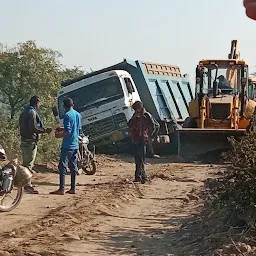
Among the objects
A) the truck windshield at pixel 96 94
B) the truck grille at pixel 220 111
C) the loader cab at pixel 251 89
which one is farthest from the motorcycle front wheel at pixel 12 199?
the loader cab at pixel 251 89

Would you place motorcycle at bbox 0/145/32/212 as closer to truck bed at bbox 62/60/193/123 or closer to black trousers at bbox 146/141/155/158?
black trousers at bbox 146/141/155/158

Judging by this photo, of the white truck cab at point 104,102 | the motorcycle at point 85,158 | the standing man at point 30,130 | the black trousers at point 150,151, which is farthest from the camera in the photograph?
the black trousers at point 150,151

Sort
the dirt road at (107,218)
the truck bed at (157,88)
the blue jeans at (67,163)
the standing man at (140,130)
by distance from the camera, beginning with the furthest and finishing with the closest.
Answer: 1. the truck bed at (157,88)
2. the standing man at (140,130)
3. the blue jeans at (67,163)
4. the dirt road at (107,218)

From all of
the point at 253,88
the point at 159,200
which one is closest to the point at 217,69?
the point at 253,88

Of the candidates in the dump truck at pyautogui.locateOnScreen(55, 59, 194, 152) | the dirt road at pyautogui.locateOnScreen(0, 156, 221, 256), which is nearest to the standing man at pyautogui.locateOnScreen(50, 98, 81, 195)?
the dirt road at pyautogui.locateOnScreen(0, 156, 221, 256)

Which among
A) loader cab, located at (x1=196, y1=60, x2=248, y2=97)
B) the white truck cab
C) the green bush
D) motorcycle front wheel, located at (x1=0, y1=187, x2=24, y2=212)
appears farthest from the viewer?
loader cab, located at (x1=196, y1=60, x2=248, y2=97)

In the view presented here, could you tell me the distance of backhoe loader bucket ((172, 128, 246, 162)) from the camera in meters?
17.0

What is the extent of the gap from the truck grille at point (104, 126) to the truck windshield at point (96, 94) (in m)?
0.52

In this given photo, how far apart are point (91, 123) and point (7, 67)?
5287 millimetres

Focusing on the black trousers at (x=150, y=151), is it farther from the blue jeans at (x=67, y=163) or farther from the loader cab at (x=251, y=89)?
the blue jeans at (x=67, y=163)

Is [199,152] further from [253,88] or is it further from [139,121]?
[139,121]

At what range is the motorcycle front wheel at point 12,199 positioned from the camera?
28.6 ft

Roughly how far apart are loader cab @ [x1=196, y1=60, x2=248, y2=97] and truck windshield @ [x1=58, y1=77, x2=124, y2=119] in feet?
8.03

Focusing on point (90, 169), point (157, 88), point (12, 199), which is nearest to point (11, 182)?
point (12, 199)
